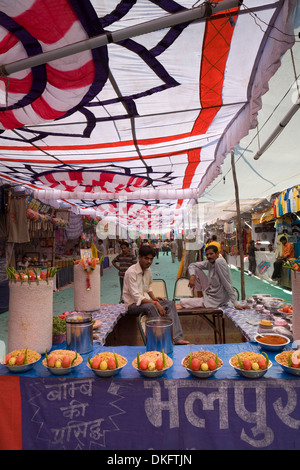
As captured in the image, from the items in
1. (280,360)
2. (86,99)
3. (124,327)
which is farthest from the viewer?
(124,327)

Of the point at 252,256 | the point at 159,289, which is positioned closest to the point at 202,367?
the point at 159,289

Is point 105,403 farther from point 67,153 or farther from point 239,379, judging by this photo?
point 67,153

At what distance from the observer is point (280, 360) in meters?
1.87

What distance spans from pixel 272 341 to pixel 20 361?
1939mm

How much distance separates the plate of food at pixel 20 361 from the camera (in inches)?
73.5

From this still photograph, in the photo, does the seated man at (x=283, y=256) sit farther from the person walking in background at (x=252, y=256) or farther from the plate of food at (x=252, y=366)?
the plate of food at (x=252, y=366)

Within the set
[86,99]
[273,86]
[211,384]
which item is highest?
[273,86]

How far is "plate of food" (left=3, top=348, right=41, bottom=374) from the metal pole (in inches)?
85.1

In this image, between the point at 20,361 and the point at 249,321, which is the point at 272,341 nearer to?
the point at 249,321

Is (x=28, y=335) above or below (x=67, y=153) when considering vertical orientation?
below

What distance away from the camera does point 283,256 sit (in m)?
9.09

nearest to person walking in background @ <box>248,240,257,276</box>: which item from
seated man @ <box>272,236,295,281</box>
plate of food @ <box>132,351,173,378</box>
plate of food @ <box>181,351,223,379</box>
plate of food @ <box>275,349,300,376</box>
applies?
seated man @ <box>272,236,295,281</box>
